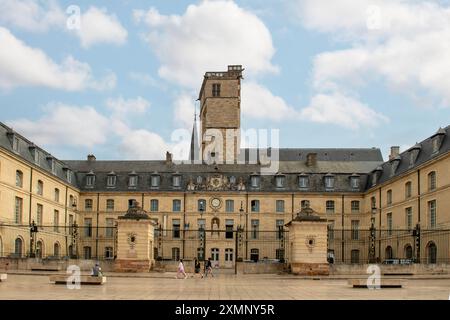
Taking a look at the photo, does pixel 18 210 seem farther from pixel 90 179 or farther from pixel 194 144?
pixel 194 144

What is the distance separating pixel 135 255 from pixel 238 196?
1254 inches

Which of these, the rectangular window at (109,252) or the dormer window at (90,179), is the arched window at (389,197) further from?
the dormer window at (90,179)

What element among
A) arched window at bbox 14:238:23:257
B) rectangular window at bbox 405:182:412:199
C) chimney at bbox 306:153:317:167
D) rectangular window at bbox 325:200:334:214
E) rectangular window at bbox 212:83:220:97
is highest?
rectangular window at bbox 212:83:220:97

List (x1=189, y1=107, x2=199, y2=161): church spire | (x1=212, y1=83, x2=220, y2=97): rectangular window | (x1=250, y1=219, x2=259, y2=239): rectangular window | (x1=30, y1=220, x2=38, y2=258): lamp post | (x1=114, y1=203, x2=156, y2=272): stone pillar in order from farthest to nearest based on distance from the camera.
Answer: (x1=189, y1=107, x2=199, y2=161): church spire → (x1=212, y1=83, x2=220, y2=97): rectangular window → (x1=250, y1=219, x2=259, y2=239): rectangular window → (x1=30, y1=220, x2=38, y2=258): lamp post → (x1=114, y1=203, x2=156, y2=272): stone pillar

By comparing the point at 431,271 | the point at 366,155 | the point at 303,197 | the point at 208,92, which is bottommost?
the point at 431,271

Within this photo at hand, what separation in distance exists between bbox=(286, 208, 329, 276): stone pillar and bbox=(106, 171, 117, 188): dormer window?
36752 millimetres

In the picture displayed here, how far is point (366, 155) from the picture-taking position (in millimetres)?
79562

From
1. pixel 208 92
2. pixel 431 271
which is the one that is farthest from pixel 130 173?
pixel 431 271

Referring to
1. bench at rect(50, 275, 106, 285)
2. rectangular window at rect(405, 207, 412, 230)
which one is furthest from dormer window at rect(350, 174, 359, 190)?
bench at rect(50, 275, 106, 285)

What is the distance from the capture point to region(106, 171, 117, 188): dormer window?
2667 inches

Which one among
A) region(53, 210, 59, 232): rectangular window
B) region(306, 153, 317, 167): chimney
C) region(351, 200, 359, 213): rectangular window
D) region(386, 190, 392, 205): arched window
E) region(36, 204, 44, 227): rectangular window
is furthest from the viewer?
region(306, 153, 317, 167): chimney

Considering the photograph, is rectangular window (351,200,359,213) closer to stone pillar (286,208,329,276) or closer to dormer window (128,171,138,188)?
dormer window (128,171,138,188)

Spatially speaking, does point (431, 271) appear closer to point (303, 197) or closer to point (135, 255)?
point (135, 255)
